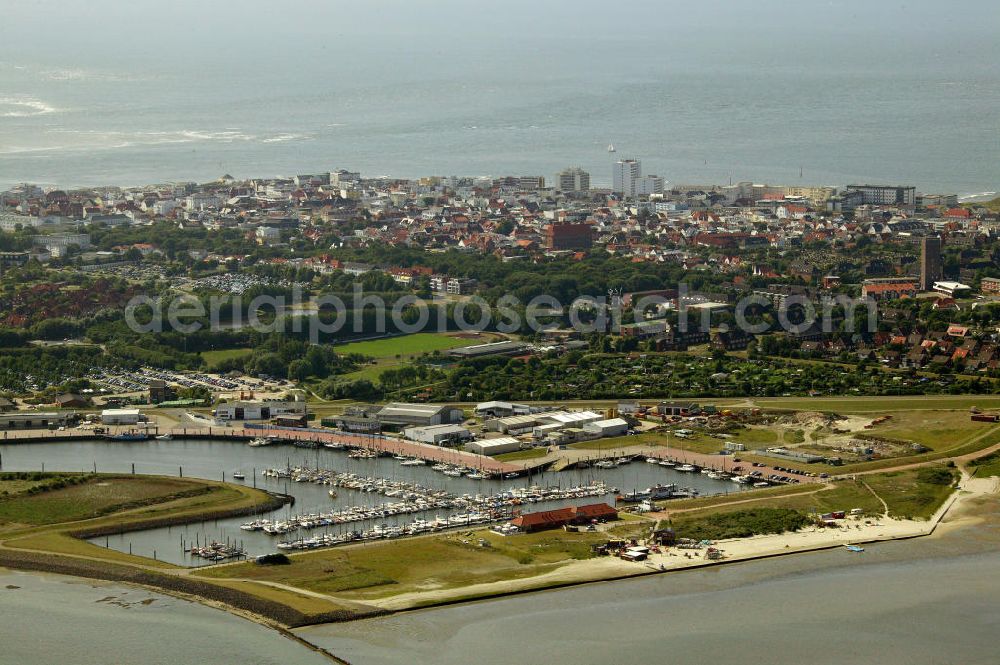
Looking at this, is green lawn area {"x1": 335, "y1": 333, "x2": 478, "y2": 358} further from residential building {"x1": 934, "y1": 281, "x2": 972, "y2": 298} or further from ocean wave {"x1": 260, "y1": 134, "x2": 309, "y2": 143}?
ocean wave {"x1": 260, "y1": 134, "x2": 309, "y2": 143}

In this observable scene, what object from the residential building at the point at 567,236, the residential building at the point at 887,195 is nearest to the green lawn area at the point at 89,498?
the residential building at the point at 567,236

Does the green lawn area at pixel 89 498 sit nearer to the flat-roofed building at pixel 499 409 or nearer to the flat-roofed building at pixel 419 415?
the flat-roofed building at pixel 419 415

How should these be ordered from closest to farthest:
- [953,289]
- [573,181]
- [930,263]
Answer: [953,289] → [930,263] → [573,181]

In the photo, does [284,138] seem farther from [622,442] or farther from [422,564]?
[422,564]

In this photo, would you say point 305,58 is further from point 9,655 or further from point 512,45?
point 9,655

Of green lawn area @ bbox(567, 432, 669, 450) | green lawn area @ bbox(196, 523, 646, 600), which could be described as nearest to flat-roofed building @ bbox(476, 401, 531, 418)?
green lawn area @ bbox(567, 432, 669, 450)

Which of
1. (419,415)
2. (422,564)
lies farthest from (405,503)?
(419,415)

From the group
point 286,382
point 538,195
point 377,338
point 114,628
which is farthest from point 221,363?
point 538,195
